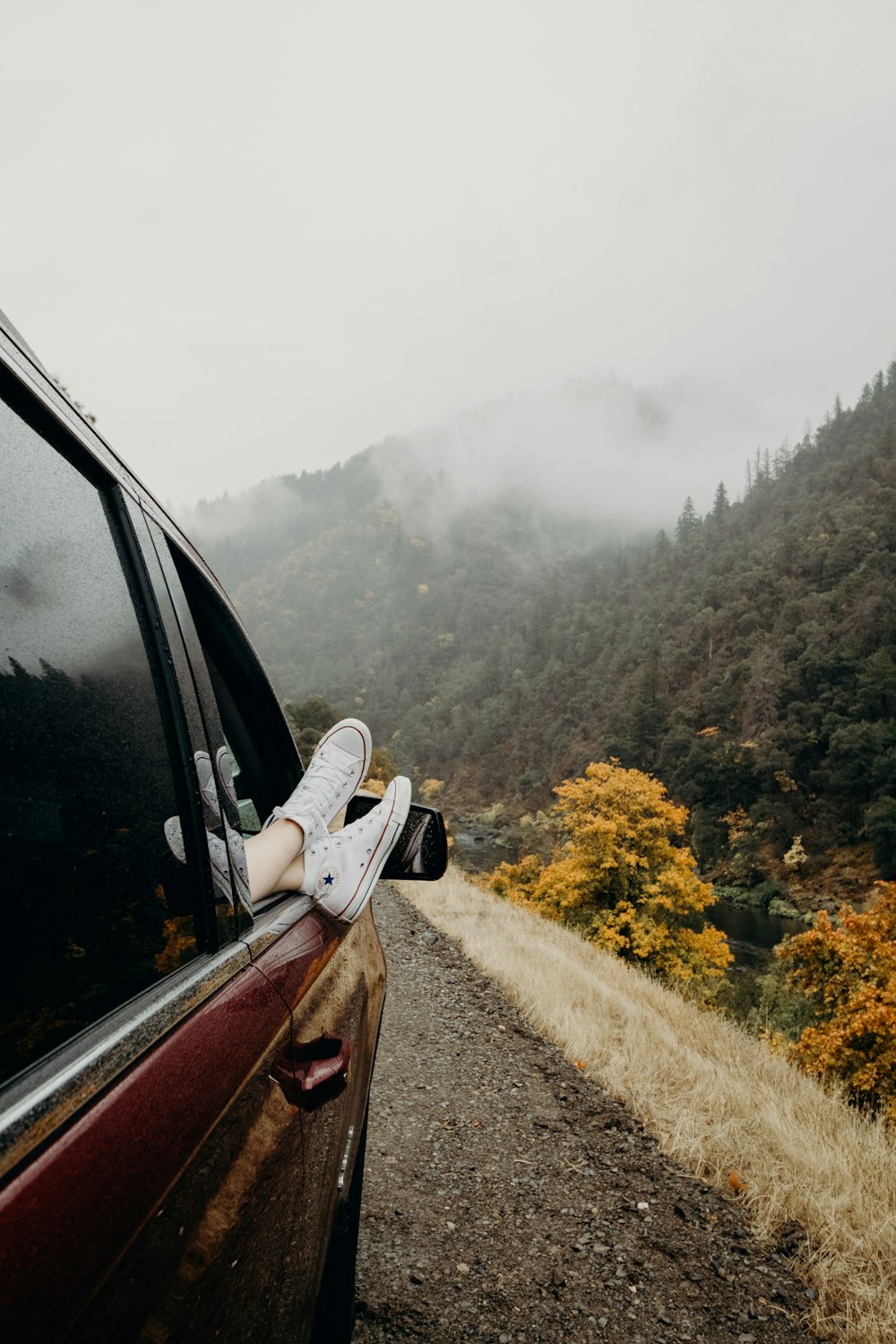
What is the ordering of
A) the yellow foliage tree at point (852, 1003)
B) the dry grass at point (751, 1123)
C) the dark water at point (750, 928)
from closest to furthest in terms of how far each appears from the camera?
the dry grass at point (751, 1123) → the yellow foliage tree at point (852, 1003) → the dark water at point (750, 928)

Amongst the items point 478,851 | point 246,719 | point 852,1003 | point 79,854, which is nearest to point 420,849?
point 246,719

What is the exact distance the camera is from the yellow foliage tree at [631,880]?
2055 centimetres

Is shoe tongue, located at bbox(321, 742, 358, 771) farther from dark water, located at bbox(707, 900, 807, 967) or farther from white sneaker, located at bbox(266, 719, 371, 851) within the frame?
dark water, located at bbox(707, 900, 807, 967)

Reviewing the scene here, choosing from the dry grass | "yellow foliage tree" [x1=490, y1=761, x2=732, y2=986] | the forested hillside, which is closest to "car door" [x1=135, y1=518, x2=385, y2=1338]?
the dry grass

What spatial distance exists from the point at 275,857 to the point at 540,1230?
90.1 inches

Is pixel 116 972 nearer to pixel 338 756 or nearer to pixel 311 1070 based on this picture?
pixel 311 1070

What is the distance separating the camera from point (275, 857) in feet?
5.01

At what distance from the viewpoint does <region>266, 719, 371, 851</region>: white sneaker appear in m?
1.68

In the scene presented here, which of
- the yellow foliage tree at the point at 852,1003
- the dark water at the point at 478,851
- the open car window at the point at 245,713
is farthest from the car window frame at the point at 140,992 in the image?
the dark water at the point at 478,851

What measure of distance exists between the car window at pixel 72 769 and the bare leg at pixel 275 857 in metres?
0.45

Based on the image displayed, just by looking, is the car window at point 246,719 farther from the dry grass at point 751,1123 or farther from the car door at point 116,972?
the dry grass at point 751,1123

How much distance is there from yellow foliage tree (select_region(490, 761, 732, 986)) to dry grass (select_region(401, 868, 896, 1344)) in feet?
47.6

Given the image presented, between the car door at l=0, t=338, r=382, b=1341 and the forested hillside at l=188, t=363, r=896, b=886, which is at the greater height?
the forested hillside at l=188, t=363, r=896, b=886

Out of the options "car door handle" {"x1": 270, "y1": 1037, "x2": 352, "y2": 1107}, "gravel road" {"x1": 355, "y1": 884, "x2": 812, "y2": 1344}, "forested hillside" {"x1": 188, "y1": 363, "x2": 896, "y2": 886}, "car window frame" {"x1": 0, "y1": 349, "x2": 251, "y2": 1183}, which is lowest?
"gravel road" {"x1": 355, "y1": 884, "x2": 812, "y2": 1344}
